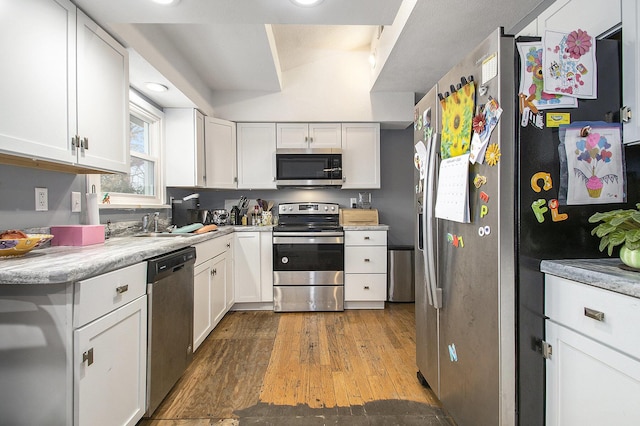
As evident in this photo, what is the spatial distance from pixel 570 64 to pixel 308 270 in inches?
99.3

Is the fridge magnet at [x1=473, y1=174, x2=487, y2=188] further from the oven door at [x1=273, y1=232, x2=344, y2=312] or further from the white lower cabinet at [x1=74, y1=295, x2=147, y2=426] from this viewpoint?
the oven door at [x1=273, y1=232, x2=344, y2=312]

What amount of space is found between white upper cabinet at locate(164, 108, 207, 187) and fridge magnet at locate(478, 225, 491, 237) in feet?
8.47

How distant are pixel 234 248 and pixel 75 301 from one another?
6.67ft

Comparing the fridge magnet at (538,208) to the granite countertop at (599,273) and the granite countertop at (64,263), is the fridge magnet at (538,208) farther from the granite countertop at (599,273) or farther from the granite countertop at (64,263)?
the granite countertop at (64,263)

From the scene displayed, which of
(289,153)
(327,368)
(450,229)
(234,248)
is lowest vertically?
(327,368)

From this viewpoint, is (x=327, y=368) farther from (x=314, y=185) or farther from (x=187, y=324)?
(x=314, y=185)

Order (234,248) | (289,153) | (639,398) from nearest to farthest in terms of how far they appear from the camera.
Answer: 1. (639,398)
2. (234,248)
3. (289,153)

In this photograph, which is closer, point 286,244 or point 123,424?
point 123,424

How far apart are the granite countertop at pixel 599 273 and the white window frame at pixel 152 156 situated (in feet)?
8.37

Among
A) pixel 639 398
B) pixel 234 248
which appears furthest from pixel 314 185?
pixel 639 398

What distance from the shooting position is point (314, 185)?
128 inches

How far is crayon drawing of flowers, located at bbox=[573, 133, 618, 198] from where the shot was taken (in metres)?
1.06

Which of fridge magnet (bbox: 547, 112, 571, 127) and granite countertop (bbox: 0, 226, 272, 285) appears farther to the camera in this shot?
fridge magnet (bbox: 547, 112, 571, 127)

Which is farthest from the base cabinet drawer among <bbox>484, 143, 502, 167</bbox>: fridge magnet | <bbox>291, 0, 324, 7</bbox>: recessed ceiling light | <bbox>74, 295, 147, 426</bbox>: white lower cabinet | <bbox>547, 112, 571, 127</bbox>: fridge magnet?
<bbox>291, 0, 324, 7</bbox>: recessed ceiling light
